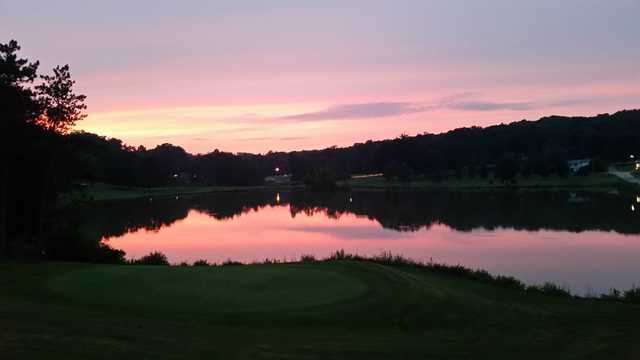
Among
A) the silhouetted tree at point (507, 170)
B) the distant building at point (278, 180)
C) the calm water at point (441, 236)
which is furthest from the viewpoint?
the distant building at point (278, 180)

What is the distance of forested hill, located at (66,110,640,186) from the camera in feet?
374

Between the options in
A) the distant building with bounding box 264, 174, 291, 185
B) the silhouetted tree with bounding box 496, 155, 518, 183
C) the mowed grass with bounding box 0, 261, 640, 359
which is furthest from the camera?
the distant building with bounding box 264, 174, 291, 185

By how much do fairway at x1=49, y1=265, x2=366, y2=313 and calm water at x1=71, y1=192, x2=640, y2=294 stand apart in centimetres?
918

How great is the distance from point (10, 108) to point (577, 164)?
4290 inches

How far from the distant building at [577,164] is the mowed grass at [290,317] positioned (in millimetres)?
100701

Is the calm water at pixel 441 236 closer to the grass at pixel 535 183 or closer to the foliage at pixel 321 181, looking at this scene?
the grass at pixel 535 183

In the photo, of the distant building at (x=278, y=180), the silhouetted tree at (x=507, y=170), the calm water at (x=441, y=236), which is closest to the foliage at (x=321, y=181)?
the distant building at (x=278, y=180)

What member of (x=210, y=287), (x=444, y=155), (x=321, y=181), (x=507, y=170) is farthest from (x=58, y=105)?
(x=444, y=155)

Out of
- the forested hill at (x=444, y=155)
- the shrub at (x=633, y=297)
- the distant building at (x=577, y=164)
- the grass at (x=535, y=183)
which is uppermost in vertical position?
the forested hill at (x=444, y=155)

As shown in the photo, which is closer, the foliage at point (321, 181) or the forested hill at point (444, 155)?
the forested hill at point (444, 155)

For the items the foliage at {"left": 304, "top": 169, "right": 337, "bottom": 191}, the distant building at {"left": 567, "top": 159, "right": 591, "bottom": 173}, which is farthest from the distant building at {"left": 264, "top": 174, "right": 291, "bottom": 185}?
the distant building at {"left": 567, "top": 159, "right": 591, "bottom": 173}

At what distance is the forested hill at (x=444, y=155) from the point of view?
374 ft

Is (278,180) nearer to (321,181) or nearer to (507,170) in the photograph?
(321,181)

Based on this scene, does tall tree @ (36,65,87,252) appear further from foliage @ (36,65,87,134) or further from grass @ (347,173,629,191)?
grass @ (347,173,629,191)
